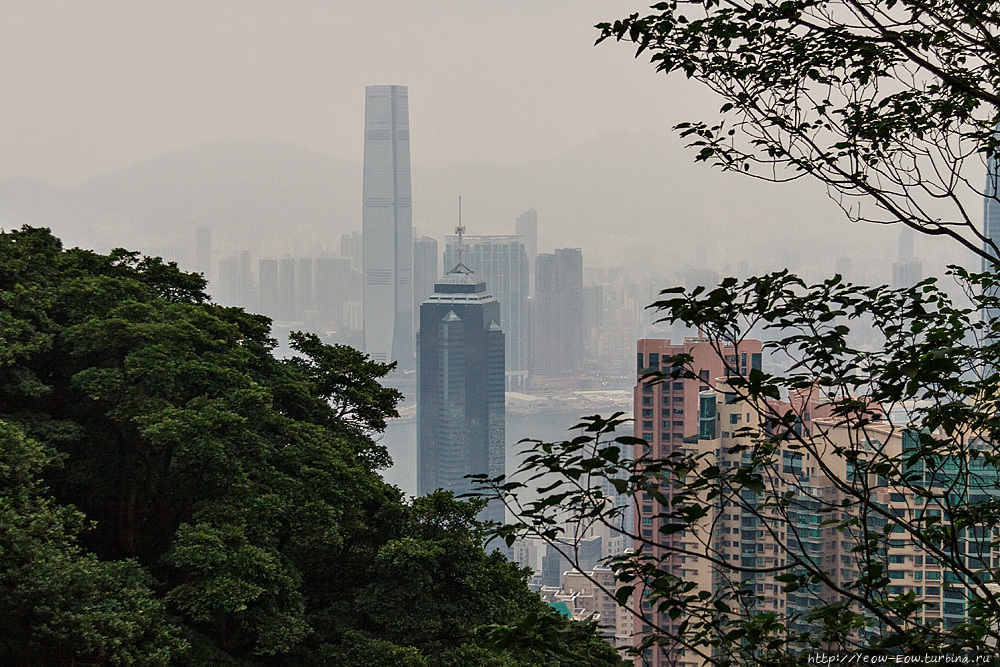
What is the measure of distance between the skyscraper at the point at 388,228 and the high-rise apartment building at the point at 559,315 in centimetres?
503

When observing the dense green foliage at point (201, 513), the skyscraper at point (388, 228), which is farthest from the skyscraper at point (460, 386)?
the dense green foliage at point (201, 513)

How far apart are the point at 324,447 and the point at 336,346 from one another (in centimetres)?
141

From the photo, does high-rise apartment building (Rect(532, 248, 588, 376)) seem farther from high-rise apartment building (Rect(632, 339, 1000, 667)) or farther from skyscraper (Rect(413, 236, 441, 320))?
high-rise apartment building (Rect(632, 339, 1000, 667))

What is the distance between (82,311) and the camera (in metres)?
4.89

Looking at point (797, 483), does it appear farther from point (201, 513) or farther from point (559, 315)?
point (559, 315)

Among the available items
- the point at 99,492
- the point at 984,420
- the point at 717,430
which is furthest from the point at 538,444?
the point at 717,430

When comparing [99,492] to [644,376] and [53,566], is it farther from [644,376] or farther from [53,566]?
[644,376]

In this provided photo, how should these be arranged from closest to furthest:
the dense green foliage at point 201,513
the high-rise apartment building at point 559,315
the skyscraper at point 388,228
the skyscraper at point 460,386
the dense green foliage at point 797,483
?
the dense green foliage at point 797,483 < the dense green foliage at point 201,513 < the skyscraper at point 460,386 < the high-rise apartment building at point 559,315 < the skyscraper at point 388,228

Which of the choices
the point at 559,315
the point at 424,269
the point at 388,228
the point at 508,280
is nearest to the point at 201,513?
the point at 559,315

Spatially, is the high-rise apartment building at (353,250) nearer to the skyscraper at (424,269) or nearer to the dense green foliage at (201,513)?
the skyscraper at (424,269)

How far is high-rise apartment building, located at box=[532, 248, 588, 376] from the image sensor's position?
2883 cm

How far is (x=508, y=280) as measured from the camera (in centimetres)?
3080

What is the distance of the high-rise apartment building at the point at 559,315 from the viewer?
28.8 meters

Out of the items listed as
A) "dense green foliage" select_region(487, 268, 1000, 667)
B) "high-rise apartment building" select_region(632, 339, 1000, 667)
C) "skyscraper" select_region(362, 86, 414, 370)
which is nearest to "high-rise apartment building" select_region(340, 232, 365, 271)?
"skyscraper" select_region(362, 86, 414, 370)
